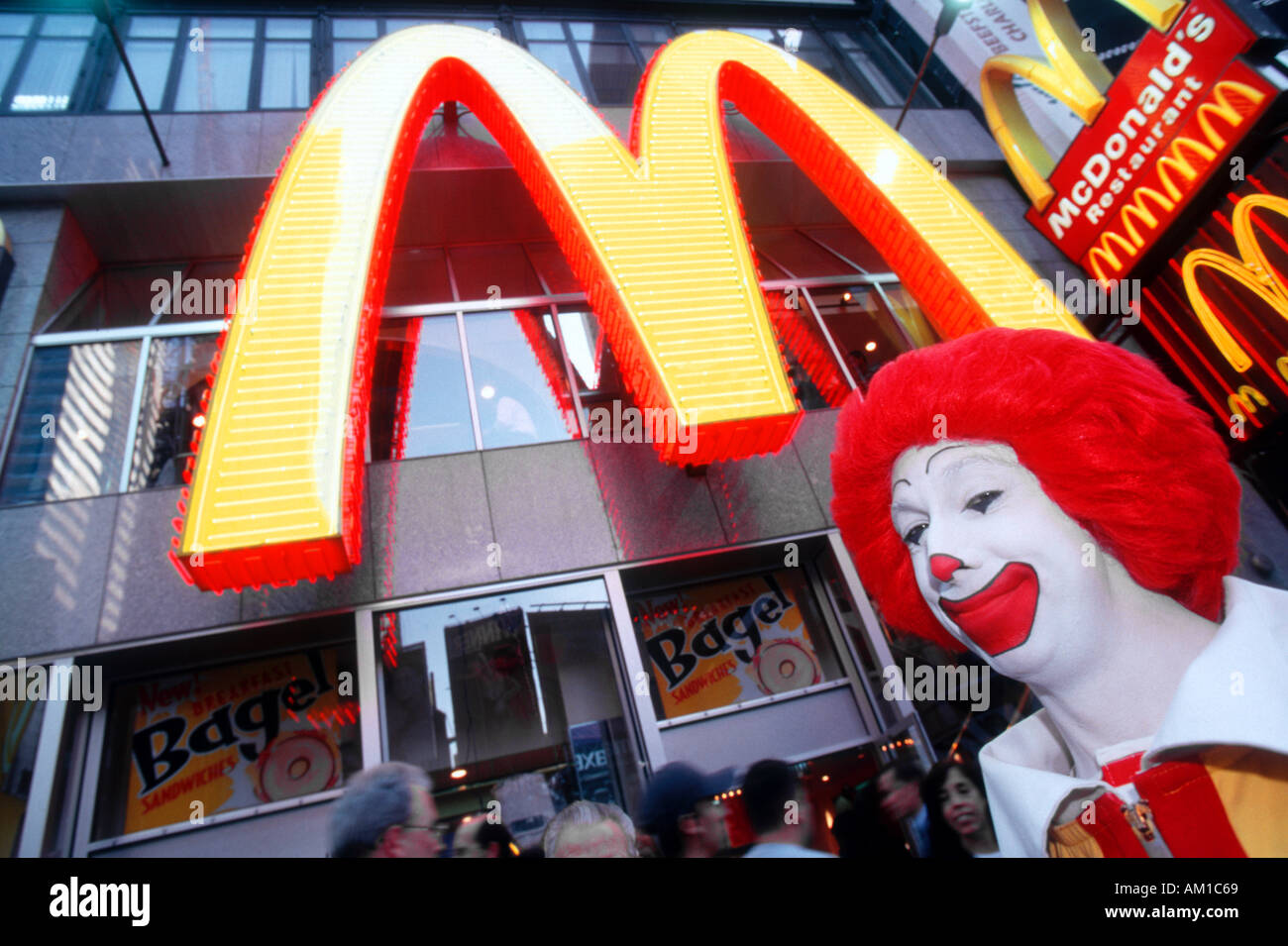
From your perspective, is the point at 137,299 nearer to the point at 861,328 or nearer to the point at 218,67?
the point at 218,67

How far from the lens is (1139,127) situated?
5945 mm

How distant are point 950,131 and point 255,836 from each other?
35.3 ft

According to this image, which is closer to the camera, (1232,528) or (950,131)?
(1232,528)

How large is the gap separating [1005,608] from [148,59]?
1179cm

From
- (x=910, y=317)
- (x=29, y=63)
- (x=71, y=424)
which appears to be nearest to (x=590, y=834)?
(x=71, y=424)

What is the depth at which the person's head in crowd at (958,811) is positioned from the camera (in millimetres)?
2721

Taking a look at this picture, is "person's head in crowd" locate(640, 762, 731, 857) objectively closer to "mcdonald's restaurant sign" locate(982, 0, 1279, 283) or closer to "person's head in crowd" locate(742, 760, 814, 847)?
"person's head in crowd" locate(742, 760, 814, 847)

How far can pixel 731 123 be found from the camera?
27.9 feet

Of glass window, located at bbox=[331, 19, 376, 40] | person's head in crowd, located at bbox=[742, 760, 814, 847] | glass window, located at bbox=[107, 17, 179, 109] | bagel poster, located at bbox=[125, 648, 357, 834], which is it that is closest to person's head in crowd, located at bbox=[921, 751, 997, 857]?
person's head in crowd, located at bbox=[742, 760, 814, 847]

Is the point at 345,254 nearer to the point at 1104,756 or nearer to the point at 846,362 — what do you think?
the point at 1104,756

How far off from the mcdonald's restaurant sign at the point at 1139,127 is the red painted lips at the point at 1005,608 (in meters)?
5.90

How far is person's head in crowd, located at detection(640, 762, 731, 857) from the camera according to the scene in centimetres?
301

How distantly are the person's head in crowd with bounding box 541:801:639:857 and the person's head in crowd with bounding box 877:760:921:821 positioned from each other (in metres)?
1.42

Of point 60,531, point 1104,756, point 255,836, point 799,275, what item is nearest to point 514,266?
point 799,275
